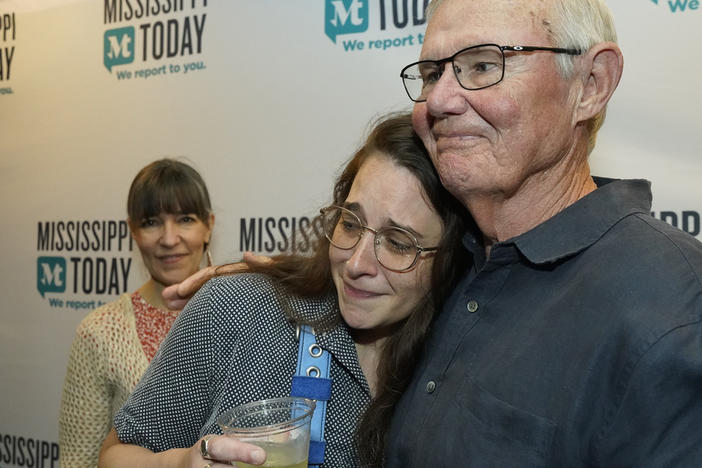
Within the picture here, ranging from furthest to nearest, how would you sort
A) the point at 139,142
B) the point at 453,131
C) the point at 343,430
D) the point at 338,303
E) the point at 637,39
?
the point at 139,142
the point at 637,39
the point at 338,303
the point at 343,430
the point at 453,131

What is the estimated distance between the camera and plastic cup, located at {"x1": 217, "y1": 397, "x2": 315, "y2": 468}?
1196mm

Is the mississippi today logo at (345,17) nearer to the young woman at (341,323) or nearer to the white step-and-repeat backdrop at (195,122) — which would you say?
the white step-and-repeat backdrop at (195,122)

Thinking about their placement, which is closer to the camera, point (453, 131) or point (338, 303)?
point (453, 131)

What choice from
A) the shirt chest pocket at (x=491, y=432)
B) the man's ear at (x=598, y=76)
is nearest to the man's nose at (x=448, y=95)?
the man's ear at (x=598, y=76)

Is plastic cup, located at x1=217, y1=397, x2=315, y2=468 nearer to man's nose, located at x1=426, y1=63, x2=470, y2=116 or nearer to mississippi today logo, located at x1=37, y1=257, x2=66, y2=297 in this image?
man's nose, located at x1=426, y1=63, x2=470, y2=116

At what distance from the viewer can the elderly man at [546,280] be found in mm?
1070

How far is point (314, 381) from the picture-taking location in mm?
1600

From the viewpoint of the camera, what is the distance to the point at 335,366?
166 cm

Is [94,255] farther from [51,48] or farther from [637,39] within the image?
[637,39]

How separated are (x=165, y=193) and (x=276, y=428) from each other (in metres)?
1.80

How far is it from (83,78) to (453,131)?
9.22ft

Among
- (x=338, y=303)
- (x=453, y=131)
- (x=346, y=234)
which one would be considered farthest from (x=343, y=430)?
(x=453, y=131)

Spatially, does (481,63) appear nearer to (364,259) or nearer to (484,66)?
(484,66)

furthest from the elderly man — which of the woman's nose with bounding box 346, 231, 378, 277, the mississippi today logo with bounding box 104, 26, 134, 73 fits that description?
the mississippi today logo with bounding box 104, 26, 134, 73
